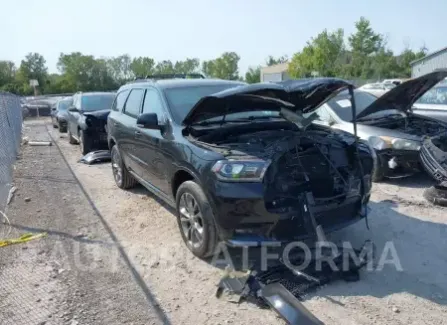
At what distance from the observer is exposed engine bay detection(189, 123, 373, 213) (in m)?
3.71

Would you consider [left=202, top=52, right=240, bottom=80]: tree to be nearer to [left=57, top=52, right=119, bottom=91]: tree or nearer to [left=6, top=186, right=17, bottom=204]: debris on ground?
[left=57, top=52, right=119, bottom=91]: tree

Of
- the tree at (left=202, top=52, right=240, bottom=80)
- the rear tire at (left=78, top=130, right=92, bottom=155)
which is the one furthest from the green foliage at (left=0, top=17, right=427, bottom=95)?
the rear tire at (left=78, top=130, right=92, bottom=155)

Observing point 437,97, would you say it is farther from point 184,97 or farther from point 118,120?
point 118,120

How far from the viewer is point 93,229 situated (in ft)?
17.3

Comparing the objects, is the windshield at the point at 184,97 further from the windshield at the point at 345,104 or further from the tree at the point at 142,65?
the tree at the point at 142,65

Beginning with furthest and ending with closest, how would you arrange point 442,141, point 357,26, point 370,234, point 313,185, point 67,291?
point 357,26 < point 442,141 < point 370,234 < point 313,185 < point 67,291

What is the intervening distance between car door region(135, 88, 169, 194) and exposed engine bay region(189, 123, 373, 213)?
810 millimetres

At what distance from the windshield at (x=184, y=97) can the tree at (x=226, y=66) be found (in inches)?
2649

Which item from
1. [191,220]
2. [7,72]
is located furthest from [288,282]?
[7,72]

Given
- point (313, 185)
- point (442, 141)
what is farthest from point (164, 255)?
point (442, 141)

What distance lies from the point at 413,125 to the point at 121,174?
4.96 m

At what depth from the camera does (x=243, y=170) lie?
3.62 m

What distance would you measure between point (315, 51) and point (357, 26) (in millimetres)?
11000

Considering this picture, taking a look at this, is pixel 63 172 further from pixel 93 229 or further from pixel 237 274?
pixel 237 274
